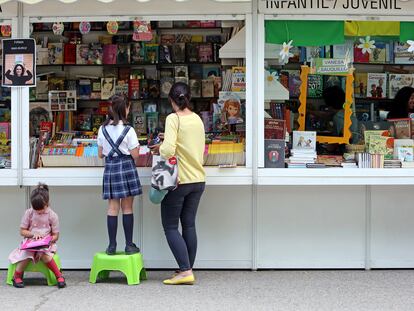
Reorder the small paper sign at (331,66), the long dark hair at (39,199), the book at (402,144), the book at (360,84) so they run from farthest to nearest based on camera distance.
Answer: the book at (360,84) < the small paper sign at (331,66) < the book at (402,144) < the long dark hair at (39,199)

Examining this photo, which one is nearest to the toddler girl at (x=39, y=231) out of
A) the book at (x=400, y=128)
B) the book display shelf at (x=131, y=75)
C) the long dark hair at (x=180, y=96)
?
the book display shelf at (x=131, y=75)

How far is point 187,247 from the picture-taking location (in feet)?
22.0

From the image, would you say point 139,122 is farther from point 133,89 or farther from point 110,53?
point 110,53

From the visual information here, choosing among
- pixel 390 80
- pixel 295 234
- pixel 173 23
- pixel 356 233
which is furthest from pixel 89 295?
pixel 390 80

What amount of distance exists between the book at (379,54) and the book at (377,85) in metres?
0.22

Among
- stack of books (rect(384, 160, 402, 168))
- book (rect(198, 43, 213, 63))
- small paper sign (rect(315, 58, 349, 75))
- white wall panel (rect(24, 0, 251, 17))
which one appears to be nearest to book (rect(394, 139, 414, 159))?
stack of books (rect(384, 160, 402, 168))

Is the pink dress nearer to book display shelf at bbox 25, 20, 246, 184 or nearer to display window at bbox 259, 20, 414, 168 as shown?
book display shelf at bbox 25, 20, 246, 184

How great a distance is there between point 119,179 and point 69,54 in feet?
8.76

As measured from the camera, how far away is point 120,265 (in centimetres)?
658

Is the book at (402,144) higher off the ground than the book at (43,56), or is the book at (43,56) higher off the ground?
the book at (43,56)

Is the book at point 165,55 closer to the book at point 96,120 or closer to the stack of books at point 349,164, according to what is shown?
the book at point 96,120

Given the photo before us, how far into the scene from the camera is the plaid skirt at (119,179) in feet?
21.6

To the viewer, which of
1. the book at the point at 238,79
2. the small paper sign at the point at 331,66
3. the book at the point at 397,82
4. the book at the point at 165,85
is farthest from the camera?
the book at the point at 165,85

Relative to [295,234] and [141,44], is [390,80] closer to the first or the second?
[295,234]
